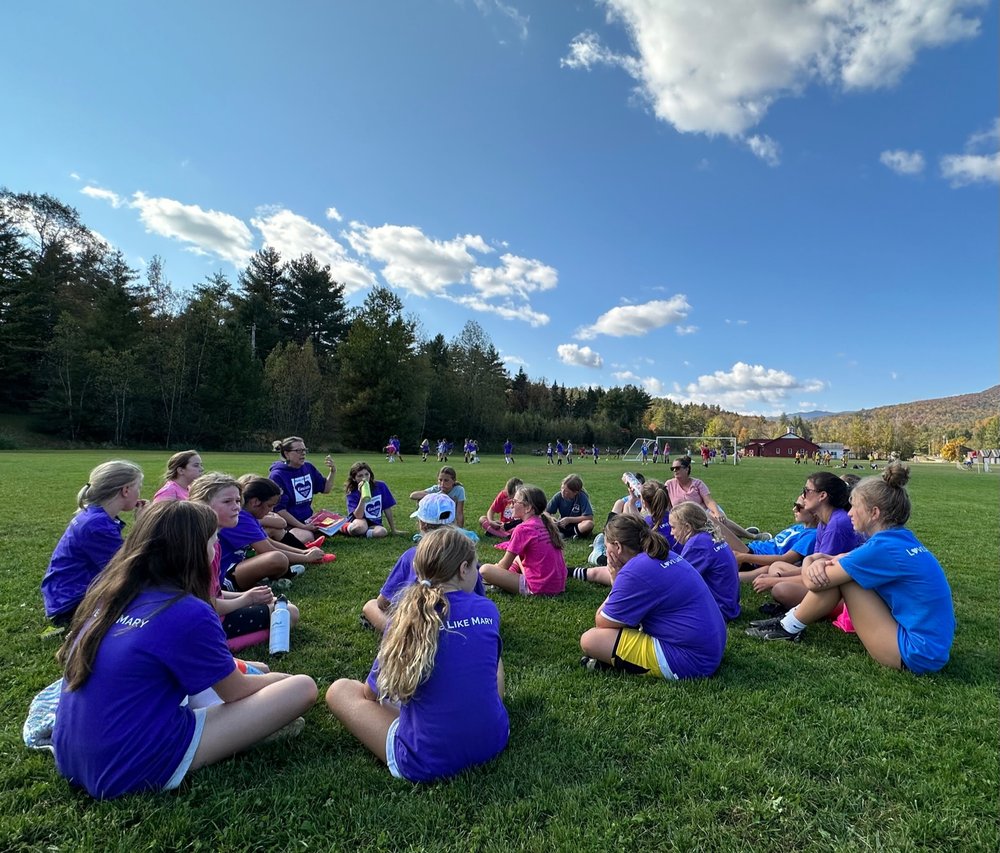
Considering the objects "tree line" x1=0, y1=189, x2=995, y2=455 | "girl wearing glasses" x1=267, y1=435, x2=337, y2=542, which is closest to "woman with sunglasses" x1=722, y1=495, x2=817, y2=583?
"girl wearing glasses" x1=267, y1=435, x2=337, y2=542

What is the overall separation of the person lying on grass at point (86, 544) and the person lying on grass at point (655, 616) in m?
4.09

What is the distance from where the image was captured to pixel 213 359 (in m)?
48.5

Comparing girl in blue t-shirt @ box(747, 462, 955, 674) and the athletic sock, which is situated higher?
girl in blue t-shirt @ box(747, 462, 955, 674)

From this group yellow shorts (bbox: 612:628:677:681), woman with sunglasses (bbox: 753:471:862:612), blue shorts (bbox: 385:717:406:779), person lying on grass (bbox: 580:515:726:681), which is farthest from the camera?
woman with sunglasses (bbox: 753:471:862:612)

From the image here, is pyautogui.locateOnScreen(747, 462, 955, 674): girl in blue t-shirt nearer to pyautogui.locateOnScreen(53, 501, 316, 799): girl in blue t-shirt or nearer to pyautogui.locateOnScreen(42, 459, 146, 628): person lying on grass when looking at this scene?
pyautogui.locateOnScreen(53, 501, 316, 799): girl in blue t-shirt

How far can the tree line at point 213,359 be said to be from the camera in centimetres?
4319

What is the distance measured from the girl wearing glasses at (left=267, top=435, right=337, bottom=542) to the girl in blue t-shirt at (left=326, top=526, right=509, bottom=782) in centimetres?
573

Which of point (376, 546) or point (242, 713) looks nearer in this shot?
point (242, 713)

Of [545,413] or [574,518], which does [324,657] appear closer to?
[574,518]

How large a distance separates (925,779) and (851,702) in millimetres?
867

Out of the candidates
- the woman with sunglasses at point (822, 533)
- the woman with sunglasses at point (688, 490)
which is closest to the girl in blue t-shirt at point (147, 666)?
the woman with sunglasses at point (822, 533)

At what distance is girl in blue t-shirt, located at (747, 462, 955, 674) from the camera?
389cm

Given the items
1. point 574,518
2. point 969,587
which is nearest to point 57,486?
point 574,518

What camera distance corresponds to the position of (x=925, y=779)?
2801mm
